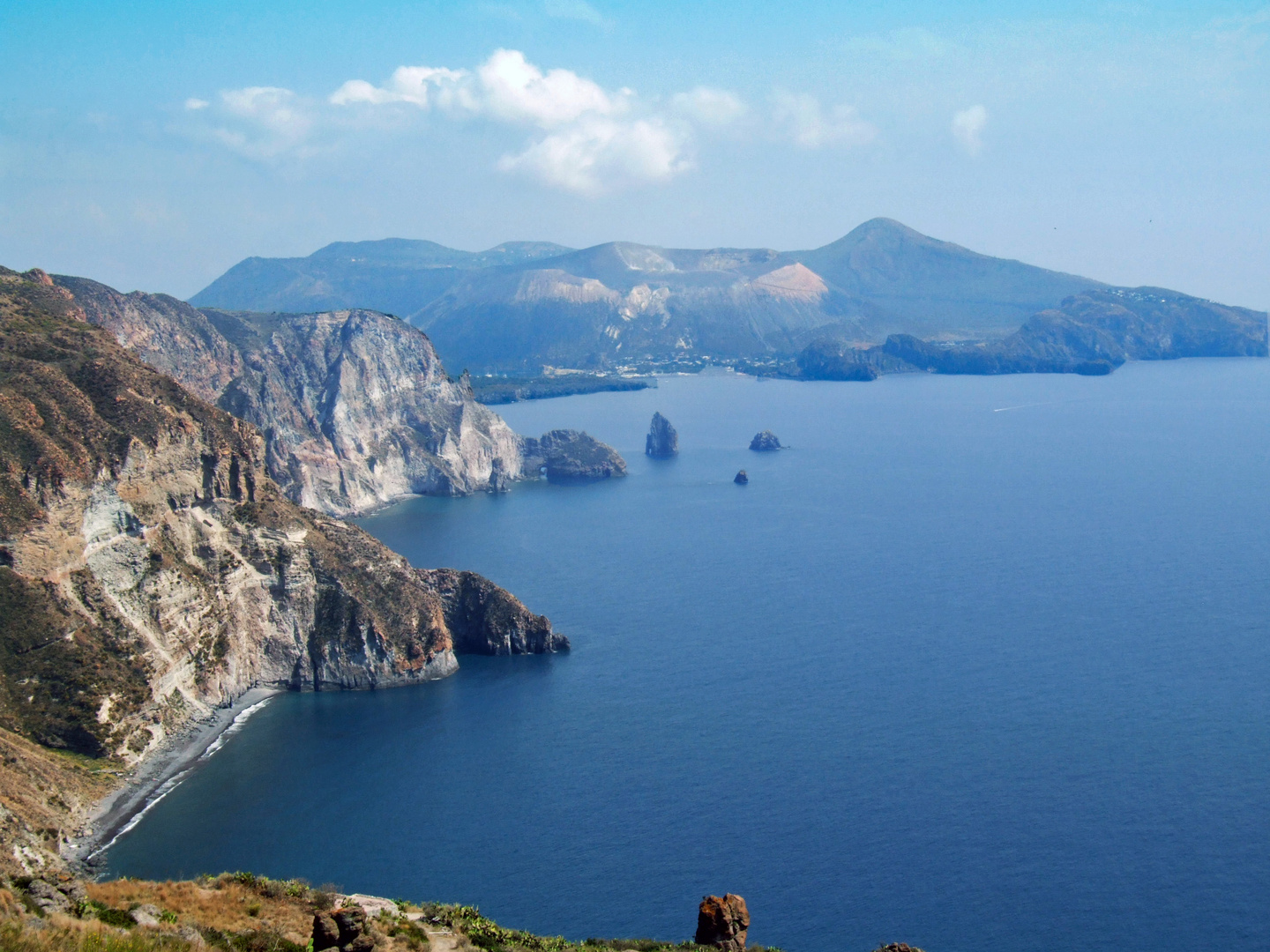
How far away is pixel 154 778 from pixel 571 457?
362 ft

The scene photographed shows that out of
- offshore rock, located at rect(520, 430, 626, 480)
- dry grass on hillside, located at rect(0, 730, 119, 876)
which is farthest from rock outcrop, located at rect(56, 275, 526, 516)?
dry grass on hillside, located at rect(0, 730, 119, 876)

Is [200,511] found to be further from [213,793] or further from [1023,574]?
[1023,574]

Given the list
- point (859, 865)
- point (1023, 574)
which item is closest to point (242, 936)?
point (859, 865)

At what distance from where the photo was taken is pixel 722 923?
35.8 metres

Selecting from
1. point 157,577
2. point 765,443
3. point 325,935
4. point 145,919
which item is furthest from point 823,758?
point 765,443

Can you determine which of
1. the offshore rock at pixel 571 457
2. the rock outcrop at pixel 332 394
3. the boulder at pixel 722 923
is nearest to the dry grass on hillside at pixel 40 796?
the boulder at pixel 722 923

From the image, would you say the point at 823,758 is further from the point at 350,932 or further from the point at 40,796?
the point at 40,796

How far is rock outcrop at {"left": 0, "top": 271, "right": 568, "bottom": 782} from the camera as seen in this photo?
63.8 metres

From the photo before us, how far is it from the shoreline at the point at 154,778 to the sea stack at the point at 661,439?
11415cm

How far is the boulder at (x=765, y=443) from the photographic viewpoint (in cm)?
18812

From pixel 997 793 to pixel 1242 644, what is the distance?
110 feet

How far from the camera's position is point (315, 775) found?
64375 mm

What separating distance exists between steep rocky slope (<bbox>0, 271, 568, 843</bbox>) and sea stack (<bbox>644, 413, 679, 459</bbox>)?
101 meters

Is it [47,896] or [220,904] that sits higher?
[47,896]
